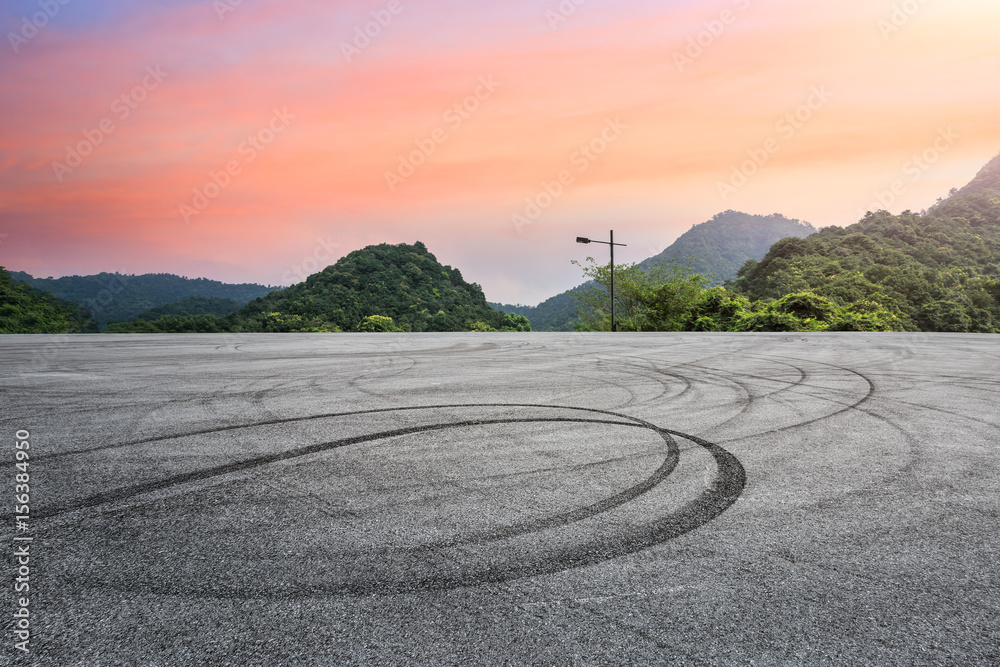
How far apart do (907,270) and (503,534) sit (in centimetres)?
5303

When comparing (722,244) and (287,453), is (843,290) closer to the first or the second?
(287,453)

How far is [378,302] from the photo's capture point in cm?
4900

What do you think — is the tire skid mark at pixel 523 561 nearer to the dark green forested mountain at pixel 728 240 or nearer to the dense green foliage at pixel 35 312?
the dense green foliage at pixel 35 312

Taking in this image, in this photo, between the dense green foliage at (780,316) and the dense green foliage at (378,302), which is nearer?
the dense green foliage at (780,316)

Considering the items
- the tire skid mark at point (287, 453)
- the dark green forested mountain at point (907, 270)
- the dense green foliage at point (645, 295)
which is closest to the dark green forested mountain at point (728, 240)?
the dark green forested mountain at point (907, 270)

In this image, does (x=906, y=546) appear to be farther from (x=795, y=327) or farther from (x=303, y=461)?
(x=795, y=327)

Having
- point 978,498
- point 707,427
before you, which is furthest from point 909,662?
point 707,427

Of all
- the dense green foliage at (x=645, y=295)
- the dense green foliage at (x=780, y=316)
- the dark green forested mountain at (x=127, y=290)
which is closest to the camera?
the dense green foliage at (x=780, y=316)

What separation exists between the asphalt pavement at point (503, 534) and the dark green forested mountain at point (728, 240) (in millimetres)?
124015

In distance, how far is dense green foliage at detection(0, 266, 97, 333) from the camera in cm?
3331

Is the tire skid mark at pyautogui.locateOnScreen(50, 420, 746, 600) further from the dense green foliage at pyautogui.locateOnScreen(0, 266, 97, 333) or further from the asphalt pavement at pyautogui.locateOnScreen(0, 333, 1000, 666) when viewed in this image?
the dense green foliage at pyautogui.locateOnScreen(0, 266, 97, 333)

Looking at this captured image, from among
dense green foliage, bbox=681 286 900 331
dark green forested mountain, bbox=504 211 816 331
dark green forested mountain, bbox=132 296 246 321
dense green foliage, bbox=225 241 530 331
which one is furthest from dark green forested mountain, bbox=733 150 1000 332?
dark green forested mountain, bbox=132 296 246 321

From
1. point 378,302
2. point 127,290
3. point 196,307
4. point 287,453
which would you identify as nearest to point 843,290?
point 378,302

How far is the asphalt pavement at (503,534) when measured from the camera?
1.66 m
